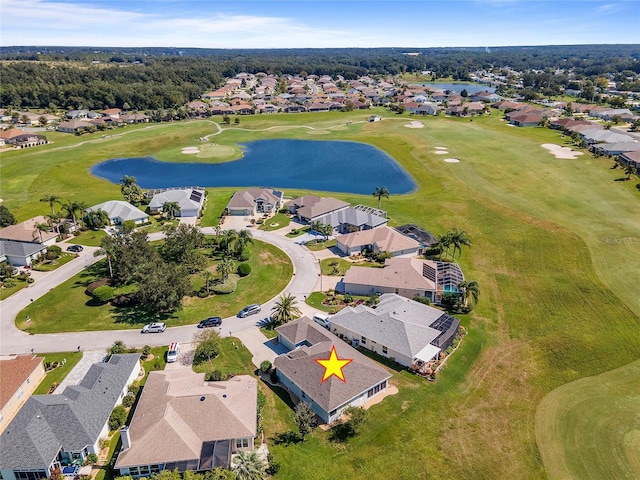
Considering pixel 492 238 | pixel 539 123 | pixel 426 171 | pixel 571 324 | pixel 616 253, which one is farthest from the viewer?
pixel 539 123

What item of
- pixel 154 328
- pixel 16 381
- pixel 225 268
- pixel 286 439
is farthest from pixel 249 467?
pixel 225 268

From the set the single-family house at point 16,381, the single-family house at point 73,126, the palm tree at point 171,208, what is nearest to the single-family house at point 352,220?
the palm tree at point 171,208

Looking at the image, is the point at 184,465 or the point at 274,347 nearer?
the point at 184,465

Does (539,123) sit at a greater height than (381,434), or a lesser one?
greater

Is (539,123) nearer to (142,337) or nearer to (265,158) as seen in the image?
(265,158)

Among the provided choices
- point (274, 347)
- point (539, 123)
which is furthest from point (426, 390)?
point (539, 123)

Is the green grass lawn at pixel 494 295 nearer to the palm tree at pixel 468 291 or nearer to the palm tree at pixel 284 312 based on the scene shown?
the palm tree at pixel 468 291

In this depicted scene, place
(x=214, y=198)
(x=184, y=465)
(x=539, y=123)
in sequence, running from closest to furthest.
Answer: (x=184, y=465), (x=214, y=198), (x=539, y=123)
